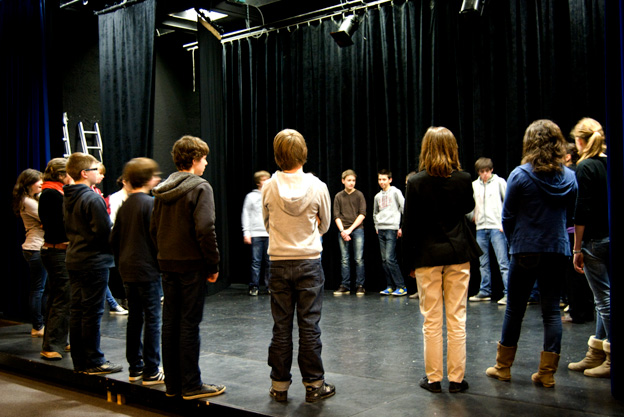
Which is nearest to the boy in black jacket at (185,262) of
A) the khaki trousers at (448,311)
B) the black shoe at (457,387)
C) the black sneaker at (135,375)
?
the black sneaker at (135,375)

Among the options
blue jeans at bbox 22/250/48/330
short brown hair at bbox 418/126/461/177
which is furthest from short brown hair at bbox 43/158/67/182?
short brown hair at bbox 418/126/461/177

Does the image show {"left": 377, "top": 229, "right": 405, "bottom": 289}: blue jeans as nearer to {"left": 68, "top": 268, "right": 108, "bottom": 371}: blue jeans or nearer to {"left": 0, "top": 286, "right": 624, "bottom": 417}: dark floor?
{"left": 0, "top": 286, "right": 624, "bottom": 417}: dark floor

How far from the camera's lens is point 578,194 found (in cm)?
336

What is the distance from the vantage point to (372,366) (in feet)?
12.8

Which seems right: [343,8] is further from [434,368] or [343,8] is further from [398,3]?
[434,368]

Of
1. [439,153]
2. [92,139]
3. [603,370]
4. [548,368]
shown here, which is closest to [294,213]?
[439,153]

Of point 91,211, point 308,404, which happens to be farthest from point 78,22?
point 308,404

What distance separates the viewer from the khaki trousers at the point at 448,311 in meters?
3.17

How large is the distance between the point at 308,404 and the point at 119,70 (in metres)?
5.43

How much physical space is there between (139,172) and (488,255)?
14.2 feet

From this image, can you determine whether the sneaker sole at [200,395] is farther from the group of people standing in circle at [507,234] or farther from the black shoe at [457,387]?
the black shoe at [457,387]

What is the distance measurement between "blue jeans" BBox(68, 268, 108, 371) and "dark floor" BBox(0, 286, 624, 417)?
0.16 m

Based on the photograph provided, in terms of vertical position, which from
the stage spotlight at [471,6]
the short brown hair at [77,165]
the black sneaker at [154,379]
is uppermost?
the stage spotlight at [471,6]

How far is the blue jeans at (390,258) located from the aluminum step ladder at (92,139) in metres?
3.81
